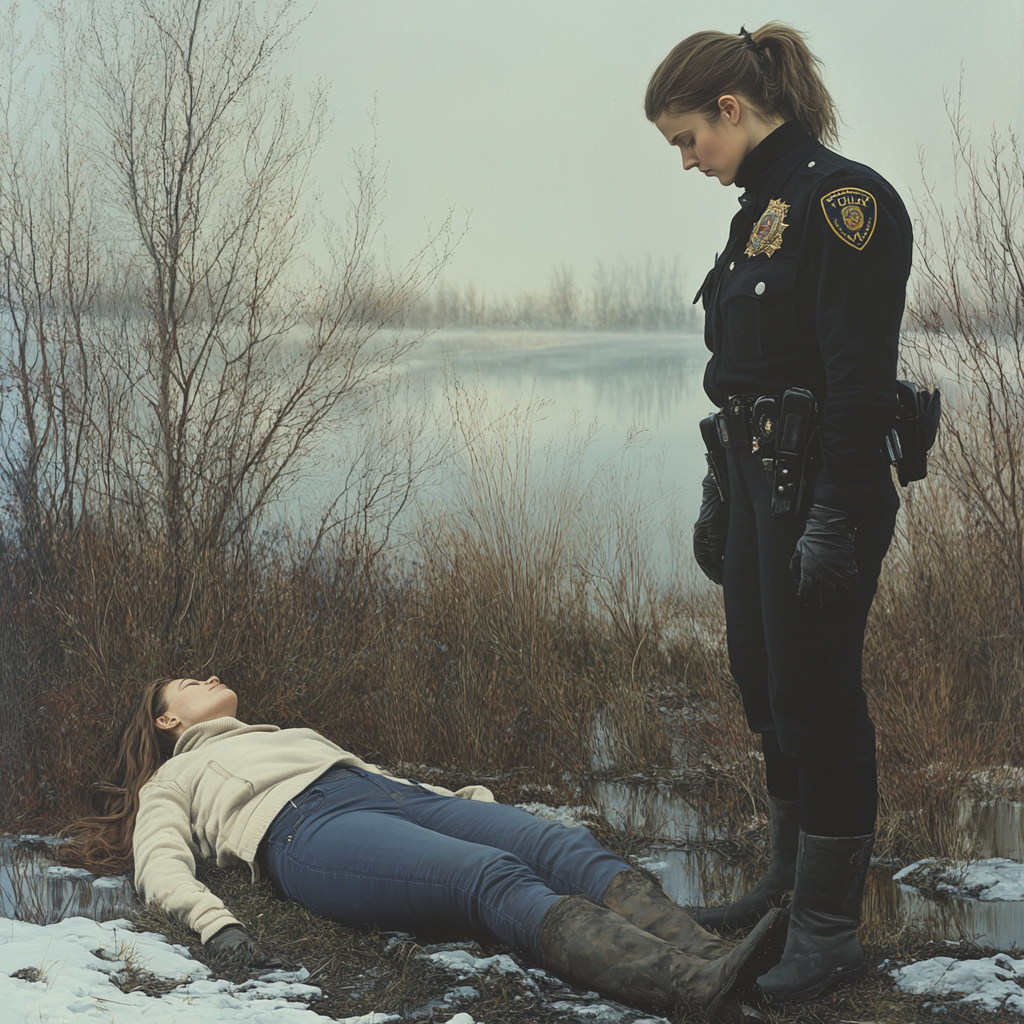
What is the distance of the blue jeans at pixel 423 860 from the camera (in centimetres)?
165

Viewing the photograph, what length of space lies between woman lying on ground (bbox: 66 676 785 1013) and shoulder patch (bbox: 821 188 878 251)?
1083 millimetres

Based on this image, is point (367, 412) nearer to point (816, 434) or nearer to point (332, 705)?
point (332, 705)

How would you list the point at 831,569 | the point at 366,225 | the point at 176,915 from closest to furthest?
the point at 831,569 < the point at 176,915 < the point at 366,225

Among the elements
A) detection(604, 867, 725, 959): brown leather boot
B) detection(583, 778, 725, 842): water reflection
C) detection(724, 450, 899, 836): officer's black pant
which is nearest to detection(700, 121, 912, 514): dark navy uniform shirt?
detection(724, 450, 899, 836): officer's black pant

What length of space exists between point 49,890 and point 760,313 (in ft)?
6.69

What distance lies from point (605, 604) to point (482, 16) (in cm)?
167

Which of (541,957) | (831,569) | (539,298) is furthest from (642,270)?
(541,957)

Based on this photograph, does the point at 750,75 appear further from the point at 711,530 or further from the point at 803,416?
the point at 711,530

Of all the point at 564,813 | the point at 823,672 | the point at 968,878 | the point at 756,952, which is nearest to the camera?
the point at 756,952

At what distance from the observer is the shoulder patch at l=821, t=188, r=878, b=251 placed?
5.08 ft

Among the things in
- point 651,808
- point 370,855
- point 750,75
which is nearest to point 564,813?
point 651,808

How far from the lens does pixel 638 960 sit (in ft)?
4.80

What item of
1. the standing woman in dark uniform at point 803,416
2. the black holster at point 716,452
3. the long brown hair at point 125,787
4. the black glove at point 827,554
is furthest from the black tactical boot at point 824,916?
the long brown hair at point 125,787

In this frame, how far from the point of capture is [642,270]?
2.68 meters
